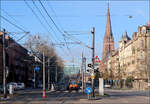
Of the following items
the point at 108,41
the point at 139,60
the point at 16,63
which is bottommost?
the point at 16,63

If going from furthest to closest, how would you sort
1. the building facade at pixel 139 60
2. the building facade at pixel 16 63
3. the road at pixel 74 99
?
the building facade at pixel 16 63 < the building facade at pixel 139 60 < the road at pixel 74 99

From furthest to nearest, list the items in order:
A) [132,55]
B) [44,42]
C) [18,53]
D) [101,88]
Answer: [18,53], [132,55], [44,42], [101,88]

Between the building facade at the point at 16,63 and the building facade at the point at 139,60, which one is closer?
the building facade at the point at 139,60

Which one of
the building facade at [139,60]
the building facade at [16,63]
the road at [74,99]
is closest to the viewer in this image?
the road at [74,99]

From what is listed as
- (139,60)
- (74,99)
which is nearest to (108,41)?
(139,60)

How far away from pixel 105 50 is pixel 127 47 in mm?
60265

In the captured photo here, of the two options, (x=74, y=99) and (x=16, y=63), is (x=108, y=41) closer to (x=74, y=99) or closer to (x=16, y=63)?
(x=16, y=63)

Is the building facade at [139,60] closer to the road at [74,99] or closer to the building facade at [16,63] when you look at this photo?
the building facade at [16,63]

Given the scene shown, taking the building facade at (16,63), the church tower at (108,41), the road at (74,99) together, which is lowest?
the road at (74,99)

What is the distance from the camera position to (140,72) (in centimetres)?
7719

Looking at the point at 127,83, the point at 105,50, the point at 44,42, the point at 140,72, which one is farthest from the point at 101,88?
the point at 105,50

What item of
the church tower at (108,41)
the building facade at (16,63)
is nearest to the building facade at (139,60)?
the building facade at (16,63)

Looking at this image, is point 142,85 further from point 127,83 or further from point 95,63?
point 95,63

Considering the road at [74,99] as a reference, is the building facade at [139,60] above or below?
above
